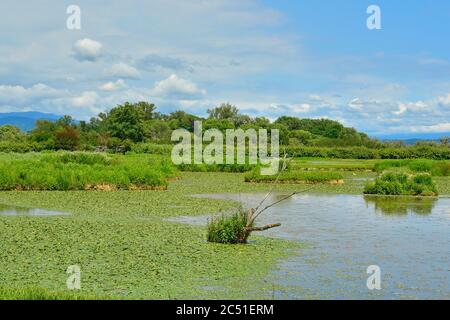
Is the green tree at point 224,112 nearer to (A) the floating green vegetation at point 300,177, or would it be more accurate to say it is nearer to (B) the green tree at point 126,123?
(B) the green tree at point 126,123

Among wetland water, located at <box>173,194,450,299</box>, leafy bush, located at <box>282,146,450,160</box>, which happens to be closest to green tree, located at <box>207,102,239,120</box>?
leafy bush, located at <box>282,146,450,160</box>

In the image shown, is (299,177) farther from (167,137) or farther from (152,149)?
(167,137)

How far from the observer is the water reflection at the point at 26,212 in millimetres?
17688

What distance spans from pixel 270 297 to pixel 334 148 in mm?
53301

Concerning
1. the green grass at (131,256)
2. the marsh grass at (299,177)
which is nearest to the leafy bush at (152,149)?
the marsh grass at (299,177)

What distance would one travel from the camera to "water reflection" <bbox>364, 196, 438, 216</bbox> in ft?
66.7

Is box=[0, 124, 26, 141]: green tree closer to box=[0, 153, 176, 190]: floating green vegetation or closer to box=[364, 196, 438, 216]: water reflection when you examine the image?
box=[0, 153, 176, 190]: floating green vegetation

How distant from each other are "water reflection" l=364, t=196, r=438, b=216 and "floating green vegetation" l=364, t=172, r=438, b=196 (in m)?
1.03

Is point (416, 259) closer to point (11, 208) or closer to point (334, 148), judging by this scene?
point (11, 208)

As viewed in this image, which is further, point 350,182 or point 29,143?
point 29,143

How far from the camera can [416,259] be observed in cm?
1206

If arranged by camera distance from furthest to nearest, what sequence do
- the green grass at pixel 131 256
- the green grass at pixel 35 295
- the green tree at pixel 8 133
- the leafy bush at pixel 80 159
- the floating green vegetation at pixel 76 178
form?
the green tree at pixel 8 133 < the leafy bush at pixel 80 159 < the floating green vegetation at pixel 76 178 < the green grass at pixel 131 256 < the green grass at pixel 35 295

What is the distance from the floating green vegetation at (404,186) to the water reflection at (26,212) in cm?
1373
